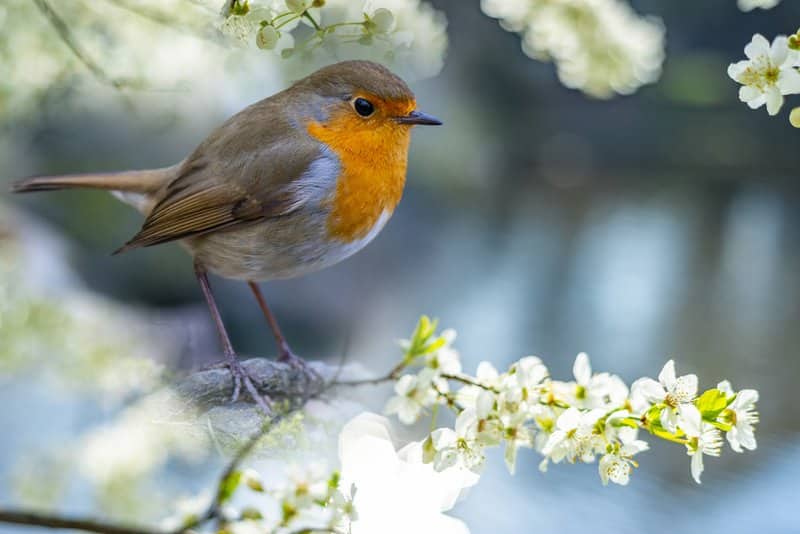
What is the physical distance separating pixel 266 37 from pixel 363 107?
25cm

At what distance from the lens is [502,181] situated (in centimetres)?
515

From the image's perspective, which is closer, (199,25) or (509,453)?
(509,453)

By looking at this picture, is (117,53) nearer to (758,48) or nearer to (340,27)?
(340,27)

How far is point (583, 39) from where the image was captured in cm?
89

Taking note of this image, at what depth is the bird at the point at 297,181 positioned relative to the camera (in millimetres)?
857

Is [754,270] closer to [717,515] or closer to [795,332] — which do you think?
[795,332]

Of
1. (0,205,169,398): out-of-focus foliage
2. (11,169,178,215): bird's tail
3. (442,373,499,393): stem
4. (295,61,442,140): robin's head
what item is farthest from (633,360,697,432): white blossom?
(0,205,169,398): out-of-focus foliage

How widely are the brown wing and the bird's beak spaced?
0.11 meters

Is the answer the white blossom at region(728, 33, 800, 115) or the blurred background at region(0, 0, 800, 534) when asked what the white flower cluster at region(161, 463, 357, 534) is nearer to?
the white blossom at region(728, 33, 800, 115)

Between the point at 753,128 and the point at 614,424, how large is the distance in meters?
4.87

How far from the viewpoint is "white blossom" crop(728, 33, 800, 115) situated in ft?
1.82

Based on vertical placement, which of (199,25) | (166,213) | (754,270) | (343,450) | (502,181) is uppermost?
(502,181)

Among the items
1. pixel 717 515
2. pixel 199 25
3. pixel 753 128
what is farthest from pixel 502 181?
pixel 199 25

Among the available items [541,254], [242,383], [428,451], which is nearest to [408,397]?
[428,451]
